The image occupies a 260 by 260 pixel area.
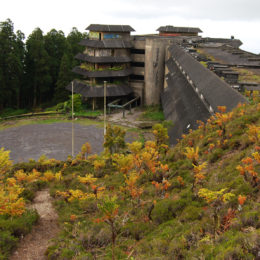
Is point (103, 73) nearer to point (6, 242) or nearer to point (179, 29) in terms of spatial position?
point (179, 29)

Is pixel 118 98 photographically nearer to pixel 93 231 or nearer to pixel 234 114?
pixel 234 114

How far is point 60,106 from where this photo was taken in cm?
5006

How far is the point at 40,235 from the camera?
1326 cm

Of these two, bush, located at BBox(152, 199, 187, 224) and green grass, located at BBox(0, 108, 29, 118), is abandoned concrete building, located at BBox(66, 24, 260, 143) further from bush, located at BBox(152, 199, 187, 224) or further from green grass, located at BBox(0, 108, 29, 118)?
bush, located at BBox(152, 199, 187, 224)

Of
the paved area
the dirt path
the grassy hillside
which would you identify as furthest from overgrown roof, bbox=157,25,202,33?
the dirt path

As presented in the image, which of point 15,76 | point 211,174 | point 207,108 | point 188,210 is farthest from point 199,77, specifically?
point 15,76

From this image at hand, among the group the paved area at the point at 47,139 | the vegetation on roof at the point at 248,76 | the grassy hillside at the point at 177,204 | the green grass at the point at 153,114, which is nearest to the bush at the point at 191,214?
the grassy hillside at the point at 177,204

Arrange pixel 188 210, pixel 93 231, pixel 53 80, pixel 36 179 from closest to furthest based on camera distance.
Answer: pixel 188 210 < pixel 93 231 < pixel 36 179 < pixel 53 80

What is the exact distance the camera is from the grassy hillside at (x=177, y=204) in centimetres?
882

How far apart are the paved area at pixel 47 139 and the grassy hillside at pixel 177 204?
1089cm

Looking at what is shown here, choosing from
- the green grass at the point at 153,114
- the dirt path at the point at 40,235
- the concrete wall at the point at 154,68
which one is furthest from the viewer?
the concrete wall at the point at 154,68

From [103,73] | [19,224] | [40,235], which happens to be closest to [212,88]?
[40,235]

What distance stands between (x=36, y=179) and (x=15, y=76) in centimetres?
3401

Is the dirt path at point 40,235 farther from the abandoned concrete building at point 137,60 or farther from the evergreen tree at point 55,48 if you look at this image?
the evergreen tree at point 55,48
